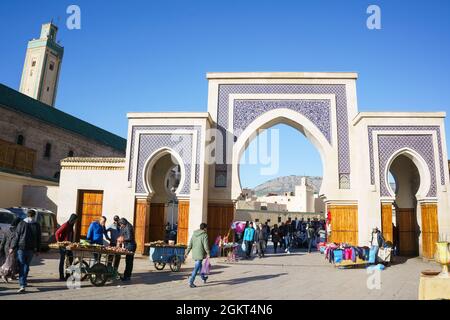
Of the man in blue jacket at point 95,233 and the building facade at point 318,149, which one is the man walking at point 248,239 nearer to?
the building facade at point 318,149

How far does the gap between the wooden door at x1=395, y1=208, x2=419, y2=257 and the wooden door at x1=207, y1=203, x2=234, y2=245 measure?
602 cm

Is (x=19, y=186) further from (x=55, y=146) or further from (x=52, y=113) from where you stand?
(x=52, y=113)

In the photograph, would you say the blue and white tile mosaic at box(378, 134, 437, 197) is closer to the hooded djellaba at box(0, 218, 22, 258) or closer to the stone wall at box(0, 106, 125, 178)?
the hooded djellaba at box(0, 218, 22, 258)

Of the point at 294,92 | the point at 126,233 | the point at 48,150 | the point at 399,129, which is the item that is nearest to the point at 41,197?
the point at 48,150

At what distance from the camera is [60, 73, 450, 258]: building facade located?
1182cm

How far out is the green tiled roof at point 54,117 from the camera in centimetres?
2184

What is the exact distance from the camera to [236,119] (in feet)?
44.7

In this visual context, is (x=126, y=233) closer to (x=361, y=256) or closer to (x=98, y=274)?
(x=98, y=274)

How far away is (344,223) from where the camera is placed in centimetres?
1244

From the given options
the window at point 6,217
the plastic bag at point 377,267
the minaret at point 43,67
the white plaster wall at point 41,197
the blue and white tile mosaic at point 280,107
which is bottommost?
the plastic bag at point 377,267

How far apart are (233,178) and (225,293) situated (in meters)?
7.02

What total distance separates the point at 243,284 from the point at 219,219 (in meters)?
5.82

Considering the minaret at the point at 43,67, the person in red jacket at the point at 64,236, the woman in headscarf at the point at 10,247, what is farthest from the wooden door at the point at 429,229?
the minaret at the point at 43,67

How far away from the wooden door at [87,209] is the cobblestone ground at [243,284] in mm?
3660
